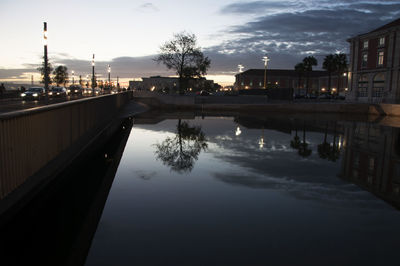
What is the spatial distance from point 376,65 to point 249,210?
67.6 meters

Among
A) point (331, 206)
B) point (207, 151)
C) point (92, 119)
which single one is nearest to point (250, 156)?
point (207, 151)

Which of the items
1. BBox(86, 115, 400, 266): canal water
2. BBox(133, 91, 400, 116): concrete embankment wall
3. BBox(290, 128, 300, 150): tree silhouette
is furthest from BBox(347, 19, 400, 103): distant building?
BBox(86, 115, 400, 266): canal water

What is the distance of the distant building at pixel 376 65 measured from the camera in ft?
202

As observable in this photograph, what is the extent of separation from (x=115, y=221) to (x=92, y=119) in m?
10.3

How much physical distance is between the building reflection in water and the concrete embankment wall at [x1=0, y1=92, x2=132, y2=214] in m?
8.58

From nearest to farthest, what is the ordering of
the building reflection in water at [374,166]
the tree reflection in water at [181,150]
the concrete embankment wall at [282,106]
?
the building reflection in water at [374,166] → the tree reflection in water at [181,150] → the concrete embankment wall at [282,106]

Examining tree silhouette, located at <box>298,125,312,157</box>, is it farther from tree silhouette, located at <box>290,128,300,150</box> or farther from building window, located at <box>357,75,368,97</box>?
building window, located at <box>357,75,368,97</box>

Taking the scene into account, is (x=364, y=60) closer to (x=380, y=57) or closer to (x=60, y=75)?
(x=380, y=57)

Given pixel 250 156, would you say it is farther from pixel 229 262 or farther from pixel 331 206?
pixel 229 262

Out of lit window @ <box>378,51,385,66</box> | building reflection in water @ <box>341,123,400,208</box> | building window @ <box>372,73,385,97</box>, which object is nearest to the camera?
building reflection in water @ <box>341,123,400,208</box>

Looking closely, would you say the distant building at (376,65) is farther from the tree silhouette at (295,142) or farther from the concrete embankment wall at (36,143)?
the concrete embankment wall at (36,143)

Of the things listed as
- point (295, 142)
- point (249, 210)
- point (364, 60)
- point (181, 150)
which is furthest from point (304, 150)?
point (364, 60)

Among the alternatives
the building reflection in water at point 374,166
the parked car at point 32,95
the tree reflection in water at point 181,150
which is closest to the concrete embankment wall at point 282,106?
the parked car at point 32,95

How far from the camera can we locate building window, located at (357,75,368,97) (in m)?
69.5
